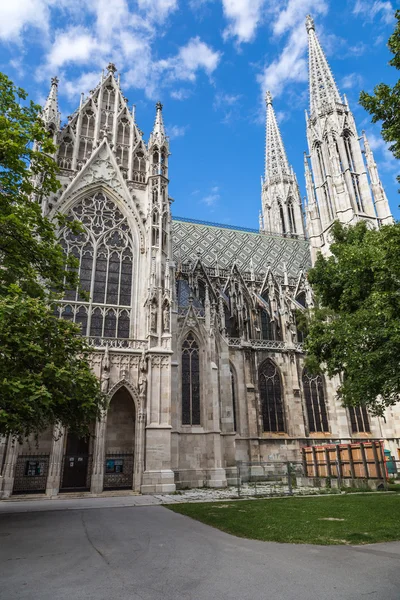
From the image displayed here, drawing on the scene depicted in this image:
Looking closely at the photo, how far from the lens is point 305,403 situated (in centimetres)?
2747

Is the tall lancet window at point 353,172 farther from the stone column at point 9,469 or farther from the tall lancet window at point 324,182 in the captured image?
the stone column at point 9,469

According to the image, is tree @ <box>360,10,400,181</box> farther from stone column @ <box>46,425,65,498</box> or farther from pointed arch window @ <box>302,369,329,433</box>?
pointed arch window @ <box>302,369,329,433</box>

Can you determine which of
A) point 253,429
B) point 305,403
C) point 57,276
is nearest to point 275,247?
point 305,403

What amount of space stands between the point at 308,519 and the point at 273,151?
52695mm

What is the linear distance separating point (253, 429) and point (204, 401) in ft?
18.2

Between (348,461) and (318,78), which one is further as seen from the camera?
(318,78)

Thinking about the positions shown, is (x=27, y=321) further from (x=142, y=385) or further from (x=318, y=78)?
(x=318, y=78)

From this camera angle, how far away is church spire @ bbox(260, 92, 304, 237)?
47875 mm

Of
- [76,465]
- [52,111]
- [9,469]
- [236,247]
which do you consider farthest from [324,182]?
[9,469]

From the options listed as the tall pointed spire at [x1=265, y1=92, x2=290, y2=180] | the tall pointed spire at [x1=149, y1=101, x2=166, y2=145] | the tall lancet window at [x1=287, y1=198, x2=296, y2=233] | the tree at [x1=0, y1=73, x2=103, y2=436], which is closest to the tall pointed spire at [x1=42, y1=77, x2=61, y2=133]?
the tall pointed spire at [x1=149, y1=101, x2=166, y2=145]

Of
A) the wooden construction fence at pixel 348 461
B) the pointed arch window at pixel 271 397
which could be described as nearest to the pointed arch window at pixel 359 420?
the pointed arch window at pixel 271 397

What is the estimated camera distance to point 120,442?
63.8 ft

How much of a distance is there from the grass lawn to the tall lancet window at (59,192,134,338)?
1121cm

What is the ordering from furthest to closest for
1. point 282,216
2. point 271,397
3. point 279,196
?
point 279,196
point 282,216
point 271,397
